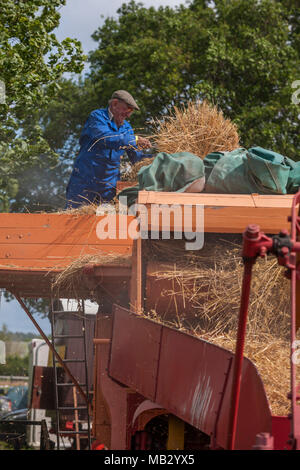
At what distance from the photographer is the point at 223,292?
15.0 feet

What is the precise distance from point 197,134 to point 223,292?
2.11 m

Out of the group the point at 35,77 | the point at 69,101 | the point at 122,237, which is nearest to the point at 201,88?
the point at 69,101

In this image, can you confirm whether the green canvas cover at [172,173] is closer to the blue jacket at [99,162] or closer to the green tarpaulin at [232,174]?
the green tarpaulin at [232,174]

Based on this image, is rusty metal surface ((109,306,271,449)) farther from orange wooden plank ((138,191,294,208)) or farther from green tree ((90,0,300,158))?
green tree ((90,0,300,158))

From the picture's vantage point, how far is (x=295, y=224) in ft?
9.66

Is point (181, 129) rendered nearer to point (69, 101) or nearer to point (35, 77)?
point (35, 77)

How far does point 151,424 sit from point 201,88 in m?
12.2

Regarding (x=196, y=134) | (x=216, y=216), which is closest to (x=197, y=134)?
(x=196, y=134)

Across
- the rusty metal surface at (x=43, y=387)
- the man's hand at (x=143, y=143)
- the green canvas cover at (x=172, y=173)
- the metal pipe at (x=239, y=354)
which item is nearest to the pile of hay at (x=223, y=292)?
the green canvas cover at (x=172, y=173)

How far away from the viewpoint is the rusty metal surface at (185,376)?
10.2 feet

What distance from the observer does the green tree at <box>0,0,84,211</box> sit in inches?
352

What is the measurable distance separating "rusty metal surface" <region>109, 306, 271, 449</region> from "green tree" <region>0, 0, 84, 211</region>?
18.1 feet

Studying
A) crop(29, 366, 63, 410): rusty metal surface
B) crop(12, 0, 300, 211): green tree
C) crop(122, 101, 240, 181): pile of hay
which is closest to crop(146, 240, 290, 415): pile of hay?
crop(122, 101, 240, 181): pile of hay

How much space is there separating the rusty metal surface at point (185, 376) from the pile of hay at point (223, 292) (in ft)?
1.55
